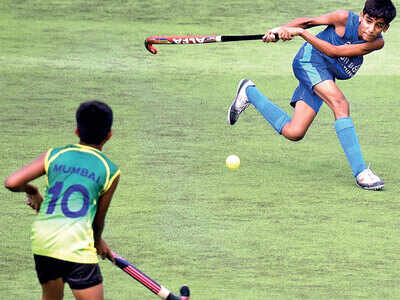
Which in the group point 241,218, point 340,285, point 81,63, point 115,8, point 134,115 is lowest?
point 340,285

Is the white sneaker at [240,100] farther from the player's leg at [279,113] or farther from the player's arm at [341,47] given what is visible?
the player's arm at [341,47]

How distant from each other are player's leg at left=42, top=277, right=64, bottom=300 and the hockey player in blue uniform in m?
3.84

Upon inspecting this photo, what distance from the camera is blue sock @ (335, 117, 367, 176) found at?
8.02 m

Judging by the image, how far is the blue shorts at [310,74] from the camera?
27.0 feet

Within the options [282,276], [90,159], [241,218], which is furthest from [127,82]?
[90,159]

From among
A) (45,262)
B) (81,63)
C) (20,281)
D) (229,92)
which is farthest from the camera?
(81,63)

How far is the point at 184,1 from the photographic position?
16.1 meters

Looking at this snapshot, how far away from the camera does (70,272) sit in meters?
4.59

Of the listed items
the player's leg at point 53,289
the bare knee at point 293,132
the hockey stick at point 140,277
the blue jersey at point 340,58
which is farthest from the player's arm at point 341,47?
the player's leg at point 53,289

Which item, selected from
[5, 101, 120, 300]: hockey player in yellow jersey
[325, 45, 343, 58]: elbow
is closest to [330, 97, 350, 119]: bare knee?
[325, 45, 343, 58]: elbow

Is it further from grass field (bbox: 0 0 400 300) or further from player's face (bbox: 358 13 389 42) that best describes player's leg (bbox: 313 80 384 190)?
player's face (bbox: 358 13 389 42)

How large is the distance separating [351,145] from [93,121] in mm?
3761

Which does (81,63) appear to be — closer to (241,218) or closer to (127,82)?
(127,82)

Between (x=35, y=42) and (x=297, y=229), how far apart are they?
26.1 feet
